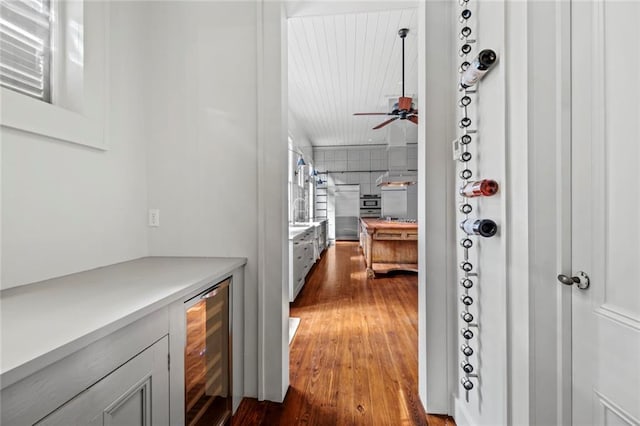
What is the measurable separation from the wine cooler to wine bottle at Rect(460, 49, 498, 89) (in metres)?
1.42

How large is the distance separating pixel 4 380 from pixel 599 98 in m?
1.47

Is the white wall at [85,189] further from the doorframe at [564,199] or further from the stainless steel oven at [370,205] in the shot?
the stainless steel oven at [370,205]

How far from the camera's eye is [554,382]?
909 mm

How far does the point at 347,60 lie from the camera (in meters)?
3.67

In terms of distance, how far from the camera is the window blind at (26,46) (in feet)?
3.73

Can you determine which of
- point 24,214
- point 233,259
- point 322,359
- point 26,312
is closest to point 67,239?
point 24,214

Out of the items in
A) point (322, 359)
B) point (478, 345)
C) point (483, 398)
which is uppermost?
point (478, 345)

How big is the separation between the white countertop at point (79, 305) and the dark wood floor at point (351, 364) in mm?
899

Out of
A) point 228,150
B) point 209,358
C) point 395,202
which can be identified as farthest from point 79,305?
point 395,202

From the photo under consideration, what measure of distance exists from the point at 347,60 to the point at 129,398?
3.87 metres

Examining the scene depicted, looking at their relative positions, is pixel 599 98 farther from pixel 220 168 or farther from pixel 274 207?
pixel 220 168

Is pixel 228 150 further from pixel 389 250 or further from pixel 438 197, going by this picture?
pixel 389 250

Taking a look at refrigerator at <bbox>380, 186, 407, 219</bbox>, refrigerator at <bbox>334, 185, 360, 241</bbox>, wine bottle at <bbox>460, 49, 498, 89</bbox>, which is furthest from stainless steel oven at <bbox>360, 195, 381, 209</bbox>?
wine bottle at <bbox>460, 49, 498, 89</bbox>

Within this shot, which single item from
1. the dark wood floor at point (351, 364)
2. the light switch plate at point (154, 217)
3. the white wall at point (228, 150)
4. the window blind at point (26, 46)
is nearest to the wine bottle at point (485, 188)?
the white wall at point (228, 150)
